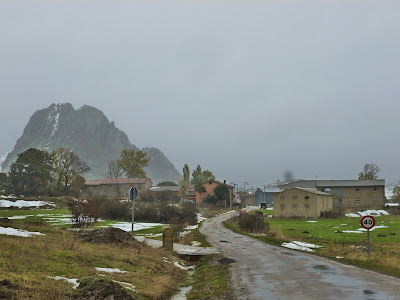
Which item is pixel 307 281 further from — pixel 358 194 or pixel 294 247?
pixel 358 194

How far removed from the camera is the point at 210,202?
128 m

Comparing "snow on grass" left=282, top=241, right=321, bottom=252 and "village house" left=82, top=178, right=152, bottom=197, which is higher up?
"village house" left=82, top=178, right=152, bottom=197

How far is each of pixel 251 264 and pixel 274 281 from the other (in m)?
6.21

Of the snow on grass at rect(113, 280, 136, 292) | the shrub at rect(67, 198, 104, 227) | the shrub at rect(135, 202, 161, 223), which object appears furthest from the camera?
the shrub at rect(135, 202, 161, 223)

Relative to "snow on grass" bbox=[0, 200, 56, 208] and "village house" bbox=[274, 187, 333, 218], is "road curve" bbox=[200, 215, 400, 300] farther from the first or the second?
"snow on grass" bbox=[0, 200, 56, 208]

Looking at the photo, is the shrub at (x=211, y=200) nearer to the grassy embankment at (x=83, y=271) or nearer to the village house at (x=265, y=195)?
the village house at (x=265, y=195)

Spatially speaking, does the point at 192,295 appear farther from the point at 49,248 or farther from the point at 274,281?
the point at 49,248

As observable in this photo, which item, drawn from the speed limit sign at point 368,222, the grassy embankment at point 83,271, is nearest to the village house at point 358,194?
the speed limit sign at point 368,222

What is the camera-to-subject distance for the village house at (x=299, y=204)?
80062 mm

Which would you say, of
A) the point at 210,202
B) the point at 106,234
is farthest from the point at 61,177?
the point at 106,234

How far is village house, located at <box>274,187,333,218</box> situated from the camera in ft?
263

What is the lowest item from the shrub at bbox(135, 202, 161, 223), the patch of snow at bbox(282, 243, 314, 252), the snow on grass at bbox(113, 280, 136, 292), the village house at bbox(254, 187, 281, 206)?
the patch of snow at bbox(282, 243, 314, 252)

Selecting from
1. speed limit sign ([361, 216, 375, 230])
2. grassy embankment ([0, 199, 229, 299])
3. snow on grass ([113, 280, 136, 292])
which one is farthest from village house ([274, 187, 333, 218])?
snow on grass ([113, 280, 136, 292])

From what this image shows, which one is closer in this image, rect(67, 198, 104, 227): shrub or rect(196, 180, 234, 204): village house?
rect(67, 198, 104, 227): shrub
